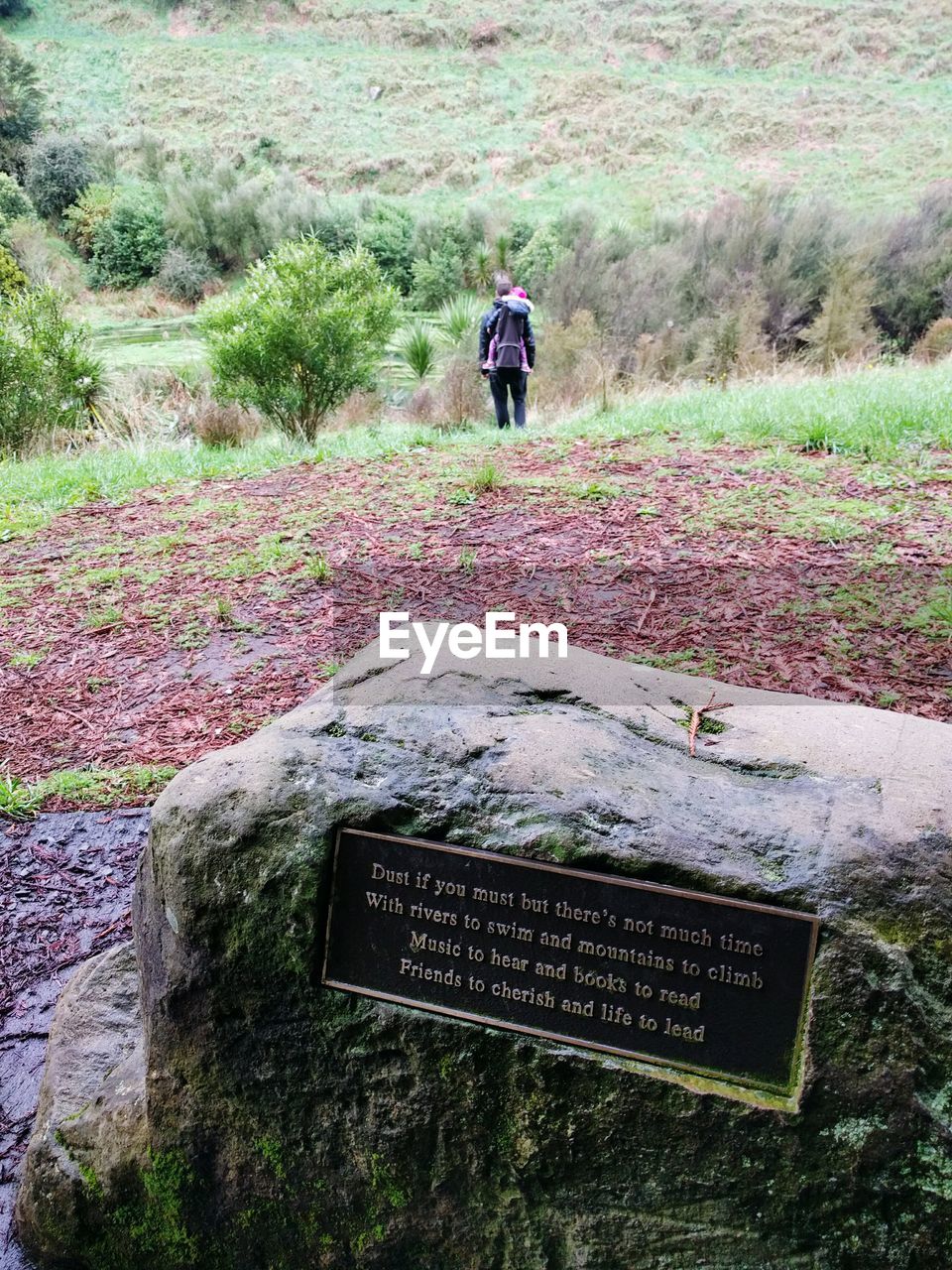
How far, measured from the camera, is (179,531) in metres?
6.61

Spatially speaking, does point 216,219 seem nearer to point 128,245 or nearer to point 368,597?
point 128,245

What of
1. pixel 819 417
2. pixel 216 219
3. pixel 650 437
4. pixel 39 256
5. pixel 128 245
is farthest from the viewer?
pixel 216 219

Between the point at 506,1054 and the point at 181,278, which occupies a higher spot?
the point at 181,278

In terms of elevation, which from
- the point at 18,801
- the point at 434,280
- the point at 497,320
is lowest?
the point at 18,801

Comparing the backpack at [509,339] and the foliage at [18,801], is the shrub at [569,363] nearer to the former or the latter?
the backpack at [509,339]

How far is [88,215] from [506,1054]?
111ft

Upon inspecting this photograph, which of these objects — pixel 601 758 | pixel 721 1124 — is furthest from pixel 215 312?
pixel 721 1124

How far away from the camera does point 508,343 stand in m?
9.46

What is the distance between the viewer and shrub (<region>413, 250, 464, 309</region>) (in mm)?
25484

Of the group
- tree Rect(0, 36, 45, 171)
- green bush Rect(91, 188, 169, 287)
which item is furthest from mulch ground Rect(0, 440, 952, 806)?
tree Rect(0, 36, 45, 171)

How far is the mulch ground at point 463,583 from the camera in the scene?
4.28m

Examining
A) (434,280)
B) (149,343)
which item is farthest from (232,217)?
(149,343)

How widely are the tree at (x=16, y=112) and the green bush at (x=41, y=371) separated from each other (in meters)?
27.8

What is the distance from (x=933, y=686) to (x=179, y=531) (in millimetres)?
5030
